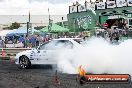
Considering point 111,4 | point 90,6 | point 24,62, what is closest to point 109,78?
point 24,62

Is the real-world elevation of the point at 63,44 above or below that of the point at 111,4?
below

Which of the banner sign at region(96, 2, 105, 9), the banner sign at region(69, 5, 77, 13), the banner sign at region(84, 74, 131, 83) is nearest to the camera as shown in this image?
the banner sign at region(84, 74, 131, 83)

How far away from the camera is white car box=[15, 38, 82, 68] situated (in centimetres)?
1501

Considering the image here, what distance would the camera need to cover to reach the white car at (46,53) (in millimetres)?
15008

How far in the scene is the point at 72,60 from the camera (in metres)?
14.2

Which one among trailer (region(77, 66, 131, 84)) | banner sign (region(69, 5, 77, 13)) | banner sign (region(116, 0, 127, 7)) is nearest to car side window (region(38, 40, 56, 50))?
trailer (region(77, 66, 131, 84))

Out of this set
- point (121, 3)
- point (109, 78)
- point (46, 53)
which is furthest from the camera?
point (121, 3)

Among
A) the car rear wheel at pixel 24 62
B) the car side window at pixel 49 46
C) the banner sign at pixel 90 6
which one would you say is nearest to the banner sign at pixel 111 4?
the banner sign at pixel 90 6

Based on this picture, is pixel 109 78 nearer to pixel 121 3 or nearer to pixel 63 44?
pixel 63 44

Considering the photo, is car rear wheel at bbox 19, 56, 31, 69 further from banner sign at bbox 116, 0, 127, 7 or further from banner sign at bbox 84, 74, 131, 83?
banner sign at bbox 116, 0, 127, 7

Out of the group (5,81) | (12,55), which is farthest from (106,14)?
(5,81)

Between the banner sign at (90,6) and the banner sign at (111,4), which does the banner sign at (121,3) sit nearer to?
the banner sign at (111,4)

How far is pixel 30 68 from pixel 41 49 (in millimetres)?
1181

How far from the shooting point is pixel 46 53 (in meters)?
15.5
